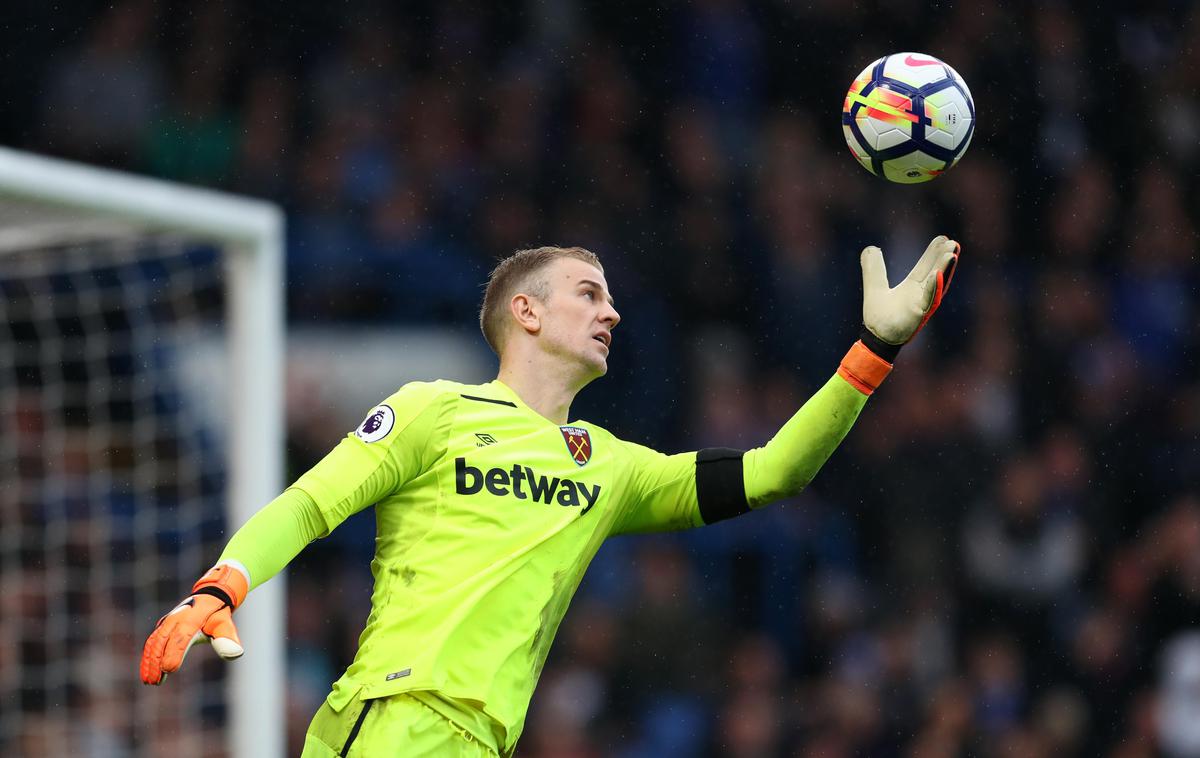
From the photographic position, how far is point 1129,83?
14.0 meters

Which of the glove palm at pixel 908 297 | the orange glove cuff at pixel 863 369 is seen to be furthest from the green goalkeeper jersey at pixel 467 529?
the glove palm at pixel 908 297

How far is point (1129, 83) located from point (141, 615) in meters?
9.40

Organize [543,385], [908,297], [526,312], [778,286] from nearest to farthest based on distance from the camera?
[908,297] → [543,385] → [526,312] → [778,286]

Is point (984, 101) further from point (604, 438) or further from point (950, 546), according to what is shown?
point (604, 438)

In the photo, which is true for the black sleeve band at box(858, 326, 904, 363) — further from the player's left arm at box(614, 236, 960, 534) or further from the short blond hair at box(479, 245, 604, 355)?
the short blond hair at box(479, 245, 604, 355)

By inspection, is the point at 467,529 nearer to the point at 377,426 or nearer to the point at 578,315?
the point at 377,426

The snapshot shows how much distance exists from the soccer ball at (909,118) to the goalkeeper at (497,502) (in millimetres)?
419

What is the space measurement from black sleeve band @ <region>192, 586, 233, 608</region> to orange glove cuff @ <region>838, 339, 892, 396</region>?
179cm

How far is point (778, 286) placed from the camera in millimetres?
11977

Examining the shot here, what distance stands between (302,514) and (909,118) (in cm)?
218

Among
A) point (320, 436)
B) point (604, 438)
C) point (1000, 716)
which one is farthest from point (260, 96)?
point (604, 438)

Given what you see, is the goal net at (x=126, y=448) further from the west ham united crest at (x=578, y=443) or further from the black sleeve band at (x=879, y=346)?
the black sleeve band at (x=879, y=346)

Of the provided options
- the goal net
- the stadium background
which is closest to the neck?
the goal net

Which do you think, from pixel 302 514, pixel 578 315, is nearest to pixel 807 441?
pixel 578 315
